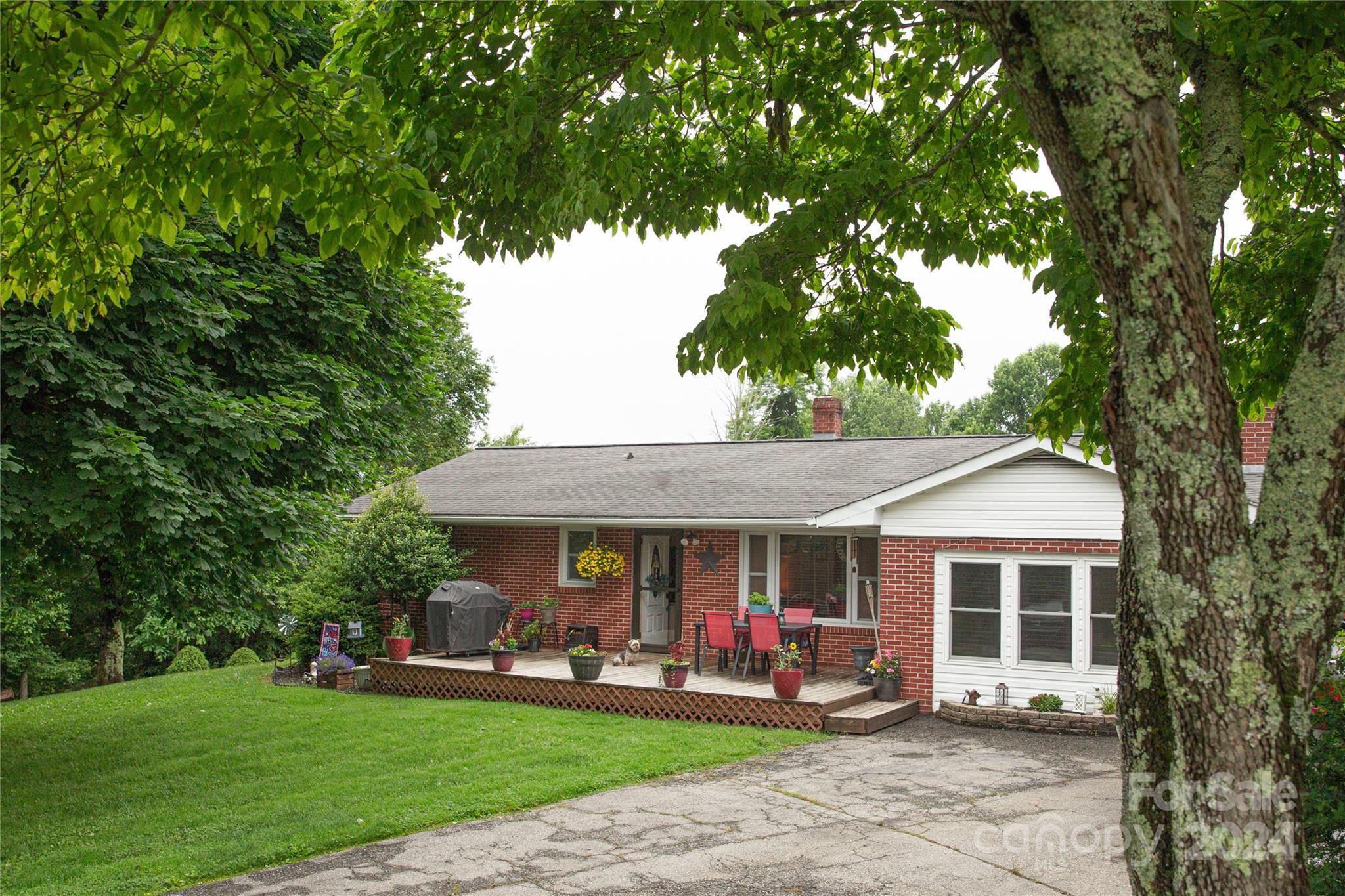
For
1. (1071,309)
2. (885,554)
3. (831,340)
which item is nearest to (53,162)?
(831,340)

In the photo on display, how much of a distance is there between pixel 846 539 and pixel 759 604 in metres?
2.10

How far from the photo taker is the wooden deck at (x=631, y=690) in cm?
1327

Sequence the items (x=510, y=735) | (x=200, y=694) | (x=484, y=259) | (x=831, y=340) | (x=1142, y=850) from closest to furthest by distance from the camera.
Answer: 1. (x=1142, y=850)
2. (x=484, y=259)
3. (x=831, y=340)
4. (x=510, y=735)
5. (x=200, y=694)

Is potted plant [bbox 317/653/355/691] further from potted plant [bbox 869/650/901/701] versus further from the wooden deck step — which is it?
potted plant [bbox 869/650/901/701]

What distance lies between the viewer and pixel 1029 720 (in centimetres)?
1289

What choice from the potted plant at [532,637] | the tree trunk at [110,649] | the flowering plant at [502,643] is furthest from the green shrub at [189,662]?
the flowering plant at [502,643]

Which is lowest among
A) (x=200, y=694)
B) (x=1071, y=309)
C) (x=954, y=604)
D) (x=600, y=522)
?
(x=200, y=694)

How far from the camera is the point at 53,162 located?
15.7 ft

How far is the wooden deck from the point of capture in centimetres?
1327

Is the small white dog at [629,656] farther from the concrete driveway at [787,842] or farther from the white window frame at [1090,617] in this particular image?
the white window frame at [1090,617]

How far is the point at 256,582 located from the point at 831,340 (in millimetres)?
7519

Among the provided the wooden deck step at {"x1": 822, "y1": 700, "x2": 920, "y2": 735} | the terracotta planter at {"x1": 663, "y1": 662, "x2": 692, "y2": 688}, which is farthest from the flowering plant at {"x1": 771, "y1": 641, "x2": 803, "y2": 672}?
the terracotta planter at {"x1": 663, "y1": 662, "x2": 692, "y2": 688}

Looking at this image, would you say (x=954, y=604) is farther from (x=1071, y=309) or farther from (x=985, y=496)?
(x=1071, y=309)

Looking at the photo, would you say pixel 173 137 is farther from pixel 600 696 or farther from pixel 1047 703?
pixel 1047 703
